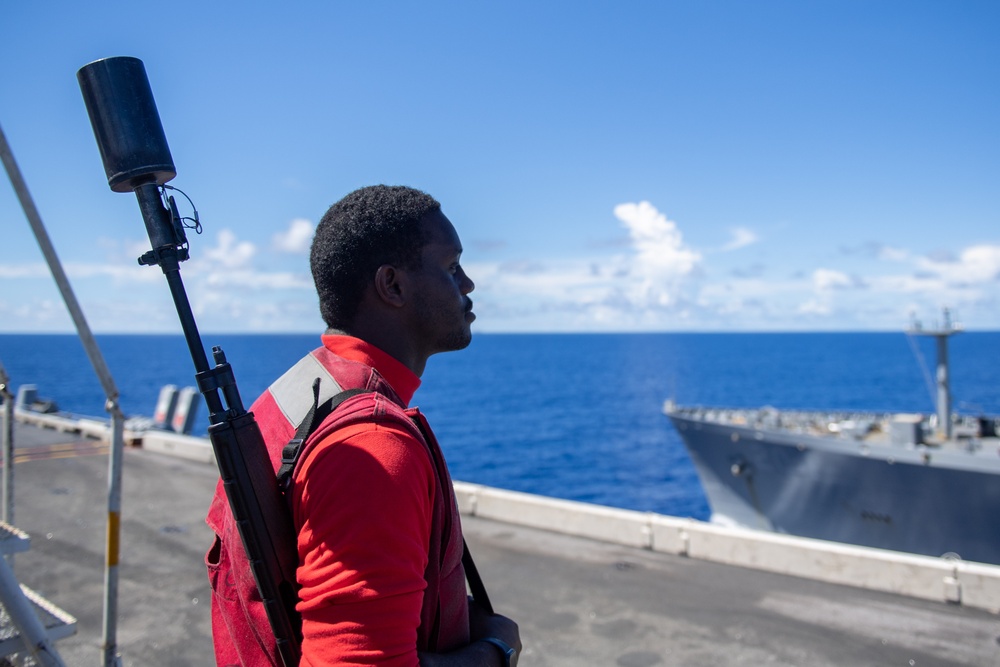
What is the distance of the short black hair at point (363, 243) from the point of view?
1.94m

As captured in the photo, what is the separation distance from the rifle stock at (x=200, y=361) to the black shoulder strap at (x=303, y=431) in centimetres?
3

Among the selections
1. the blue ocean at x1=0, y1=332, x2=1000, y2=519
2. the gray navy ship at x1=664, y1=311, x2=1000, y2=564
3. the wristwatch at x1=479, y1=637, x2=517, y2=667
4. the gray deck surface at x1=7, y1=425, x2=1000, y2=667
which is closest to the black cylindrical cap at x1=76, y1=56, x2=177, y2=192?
the wristwatch at x1=479, y1=637, x2=517, y2=667

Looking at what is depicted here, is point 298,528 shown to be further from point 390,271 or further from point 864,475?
point 864,475

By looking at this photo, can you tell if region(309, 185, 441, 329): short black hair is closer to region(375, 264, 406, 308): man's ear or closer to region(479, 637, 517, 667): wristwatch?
region(375, 264, 406, 308): man's ear

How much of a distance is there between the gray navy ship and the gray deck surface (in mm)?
13251

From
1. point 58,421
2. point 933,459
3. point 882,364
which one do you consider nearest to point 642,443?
point 933,459

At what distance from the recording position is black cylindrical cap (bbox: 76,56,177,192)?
167cm

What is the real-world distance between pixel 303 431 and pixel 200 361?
29cm

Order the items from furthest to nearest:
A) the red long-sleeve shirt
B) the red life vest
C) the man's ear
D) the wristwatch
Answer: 1. the man's ear
2. the wristwatch
3. the red life vest
4. the red long-sleeve shirt

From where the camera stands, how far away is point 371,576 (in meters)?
1.38

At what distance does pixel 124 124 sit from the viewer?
167 cm

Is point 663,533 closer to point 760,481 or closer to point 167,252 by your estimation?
point 167,252

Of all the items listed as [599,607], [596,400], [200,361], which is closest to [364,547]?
[200,361]

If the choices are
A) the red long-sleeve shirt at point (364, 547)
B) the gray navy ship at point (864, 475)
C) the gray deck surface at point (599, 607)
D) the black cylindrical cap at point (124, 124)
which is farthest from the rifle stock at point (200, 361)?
the gray navy ship at point (864, 475)
